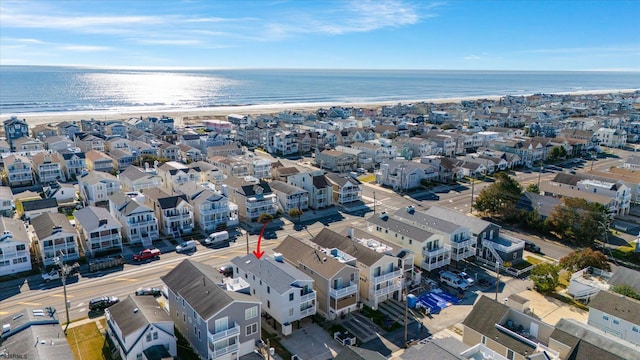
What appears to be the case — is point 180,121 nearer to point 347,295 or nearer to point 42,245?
point 42,245

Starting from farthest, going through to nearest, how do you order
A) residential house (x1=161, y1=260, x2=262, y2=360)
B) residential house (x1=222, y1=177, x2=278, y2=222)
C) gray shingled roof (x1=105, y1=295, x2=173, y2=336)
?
residential house (x1=222, y1=177, x2=278, y2=222), residential house (x1=161, y1=260, x2=262, y2=360), gray shingled roof (x1=105, y1=295, x2=173, y2=336)

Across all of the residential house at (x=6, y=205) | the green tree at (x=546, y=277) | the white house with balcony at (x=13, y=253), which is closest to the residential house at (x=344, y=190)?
the green tree at (x=546, y=277)

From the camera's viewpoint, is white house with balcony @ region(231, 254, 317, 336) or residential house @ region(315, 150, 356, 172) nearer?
white house with balcony @ region(231, 254, 317, 336)

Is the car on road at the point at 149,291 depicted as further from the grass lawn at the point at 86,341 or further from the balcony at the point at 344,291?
the balcony at the point at 344,291

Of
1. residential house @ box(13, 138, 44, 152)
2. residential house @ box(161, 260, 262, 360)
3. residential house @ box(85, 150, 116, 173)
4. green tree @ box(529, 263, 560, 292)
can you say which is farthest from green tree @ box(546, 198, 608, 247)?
residential house @ box(13, 138, 44, 152)

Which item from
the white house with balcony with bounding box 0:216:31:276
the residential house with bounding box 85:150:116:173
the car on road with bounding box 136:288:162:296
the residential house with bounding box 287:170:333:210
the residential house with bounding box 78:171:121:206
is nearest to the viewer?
the car on road with bounding box 136:288:162:296

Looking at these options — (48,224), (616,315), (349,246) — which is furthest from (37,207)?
(616,315)

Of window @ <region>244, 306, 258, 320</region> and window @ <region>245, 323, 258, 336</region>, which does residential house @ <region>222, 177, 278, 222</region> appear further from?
window @ <region>244, 306, 258, 320</region>
